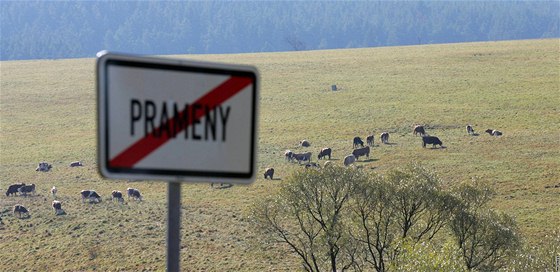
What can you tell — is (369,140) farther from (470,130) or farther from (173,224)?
(173,224)

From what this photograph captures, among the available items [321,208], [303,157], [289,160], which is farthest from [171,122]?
[289,160]

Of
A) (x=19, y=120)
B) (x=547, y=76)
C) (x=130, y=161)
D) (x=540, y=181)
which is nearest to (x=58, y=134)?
(x=19, y=120)

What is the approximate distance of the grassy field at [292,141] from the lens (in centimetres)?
4844

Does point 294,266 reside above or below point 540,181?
below

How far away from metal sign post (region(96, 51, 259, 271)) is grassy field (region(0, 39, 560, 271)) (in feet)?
53.4

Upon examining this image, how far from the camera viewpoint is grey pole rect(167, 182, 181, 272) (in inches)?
150

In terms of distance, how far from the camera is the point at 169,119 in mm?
3898

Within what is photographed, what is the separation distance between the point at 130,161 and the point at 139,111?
0.23 m

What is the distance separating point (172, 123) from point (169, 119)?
0.02 meters

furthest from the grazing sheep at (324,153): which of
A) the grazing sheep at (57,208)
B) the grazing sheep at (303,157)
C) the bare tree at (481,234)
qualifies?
the bare tree at (481,234)

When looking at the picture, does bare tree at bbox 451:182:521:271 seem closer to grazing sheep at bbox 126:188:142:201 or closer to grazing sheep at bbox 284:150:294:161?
grazing sheep at bbox 126:188:142:201

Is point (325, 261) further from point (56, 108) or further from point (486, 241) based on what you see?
point (56, 108)

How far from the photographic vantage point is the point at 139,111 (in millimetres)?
3850

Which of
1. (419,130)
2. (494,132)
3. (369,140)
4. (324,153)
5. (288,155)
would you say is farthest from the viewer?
(419,130)
